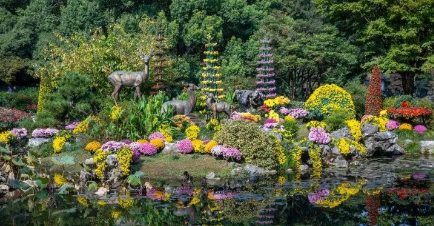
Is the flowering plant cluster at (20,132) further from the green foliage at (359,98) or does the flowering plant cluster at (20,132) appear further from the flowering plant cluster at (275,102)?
the green foliage at (359,98)

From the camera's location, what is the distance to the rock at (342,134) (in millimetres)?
26000

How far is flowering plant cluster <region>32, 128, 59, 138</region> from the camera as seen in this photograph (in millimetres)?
26639

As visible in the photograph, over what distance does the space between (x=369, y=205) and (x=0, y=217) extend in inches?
375

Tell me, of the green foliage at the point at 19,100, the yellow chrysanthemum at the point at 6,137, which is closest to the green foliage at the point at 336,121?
the yellow chrysanthemum at the point at 6,137

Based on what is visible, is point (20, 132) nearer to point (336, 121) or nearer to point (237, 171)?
point (237, 171)

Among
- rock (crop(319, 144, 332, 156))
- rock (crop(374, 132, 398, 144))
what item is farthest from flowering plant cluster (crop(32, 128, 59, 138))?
rock (crop(374, 132, 398, 144))

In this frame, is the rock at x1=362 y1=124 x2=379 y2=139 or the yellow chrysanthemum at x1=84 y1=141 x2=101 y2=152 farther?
the rock at x1=362 y1=124 x2=379 y2=139

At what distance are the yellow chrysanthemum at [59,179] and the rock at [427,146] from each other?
579 inches

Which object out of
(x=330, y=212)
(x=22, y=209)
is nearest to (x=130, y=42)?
(x=22, y=209)

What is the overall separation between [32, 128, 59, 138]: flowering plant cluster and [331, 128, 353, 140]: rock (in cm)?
1119

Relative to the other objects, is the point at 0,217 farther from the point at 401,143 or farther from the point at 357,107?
the point at 357,107

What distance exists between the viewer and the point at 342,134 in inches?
1025

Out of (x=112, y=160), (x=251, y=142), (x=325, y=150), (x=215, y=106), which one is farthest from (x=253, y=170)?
(x=215, y=106)

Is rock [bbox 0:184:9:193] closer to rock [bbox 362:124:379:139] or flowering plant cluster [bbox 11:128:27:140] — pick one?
flowering plant cluster [bbox 11:128:27:140]
